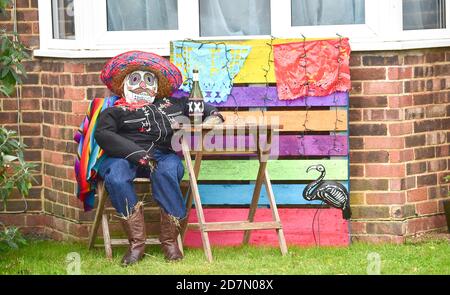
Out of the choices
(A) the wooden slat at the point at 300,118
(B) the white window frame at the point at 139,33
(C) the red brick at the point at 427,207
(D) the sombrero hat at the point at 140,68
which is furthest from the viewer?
(C) the red brick at the point at 427,207

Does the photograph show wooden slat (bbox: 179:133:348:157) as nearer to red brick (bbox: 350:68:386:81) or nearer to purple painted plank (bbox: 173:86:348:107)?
purple painted plank (bbox: 173:86:348:107)

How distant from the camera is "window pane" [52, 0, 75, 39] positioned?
28.8 ft

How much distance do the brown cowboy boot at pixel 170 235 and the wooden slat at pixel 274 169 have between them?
0.61 m


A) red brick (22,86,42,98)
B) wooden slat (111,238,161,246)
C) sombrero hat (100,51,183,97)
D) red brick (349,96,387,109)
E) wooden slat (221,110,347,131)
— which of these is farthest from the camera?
red brick (22,86,42,98)

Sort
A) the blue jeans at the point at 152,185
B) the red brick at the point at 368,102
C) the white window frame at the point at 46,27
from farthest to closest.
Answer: the white window frame at the point at 46,27
the red brick at the point at 368,102
the blue jeans at the point at 152,185

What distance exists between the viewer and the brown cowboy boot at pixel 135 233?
7.96m

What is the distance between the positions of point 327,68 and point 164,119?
1185mm

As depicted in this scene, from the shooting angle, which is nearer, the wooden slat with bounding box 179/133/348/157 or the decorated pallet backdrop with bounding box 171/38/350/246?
the wooden slat with bounding box 179/133/348/157

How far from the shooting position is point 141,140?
8.17 metres

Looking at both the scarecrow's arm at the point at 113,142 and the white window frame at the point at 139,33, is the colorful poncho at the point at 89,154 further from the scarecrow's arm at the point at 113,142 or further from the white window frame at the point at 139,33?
the white window frame at the point at 139,33

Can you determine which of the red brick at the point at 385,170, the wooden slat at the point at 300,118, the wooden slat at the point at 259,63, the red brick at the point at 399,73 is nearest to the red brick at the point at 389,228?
the red brick at the point at 385,170

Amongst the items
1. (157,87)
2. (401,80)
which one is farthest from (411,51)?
(157,87)

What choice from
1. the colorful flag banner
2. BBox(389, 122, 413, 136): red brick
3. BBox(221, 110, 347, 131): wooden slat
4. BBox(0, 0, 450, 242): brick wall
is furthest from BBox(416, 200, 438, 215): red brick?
the colorful flag banner

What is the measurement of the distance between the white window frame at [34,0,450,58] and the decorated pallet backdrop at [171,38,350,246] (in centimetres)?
15
